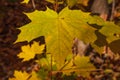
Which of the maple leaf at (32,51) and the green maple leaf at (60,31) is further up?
the green maple leaf at (60,31)

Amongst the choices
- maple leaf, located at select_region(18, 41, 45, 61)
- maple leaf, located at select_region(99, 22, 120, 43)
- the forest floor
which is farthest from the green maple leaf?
the forest floor

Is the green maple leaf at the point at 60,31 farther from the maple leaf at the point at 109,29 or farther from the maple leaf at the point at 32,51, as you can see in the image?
the maple leaf at the point at 32,51

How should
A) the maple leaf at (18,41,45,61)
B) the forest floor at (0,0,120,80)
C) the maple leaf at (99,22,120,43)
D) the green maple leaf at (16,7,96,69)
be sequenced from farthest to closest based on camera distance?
the forest floor at (0,0,120,80), the maple leaf at (18,41,45,61), the maple leaf at (99,22,120,43), the green maple leaf at (16,7,96,69)

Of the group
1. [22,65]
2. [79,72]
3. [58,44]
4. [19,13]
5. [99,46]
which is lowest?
[22,65]

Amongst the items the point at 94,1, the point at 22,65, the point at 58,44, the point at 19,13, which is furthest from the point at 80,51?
the point at 58,44

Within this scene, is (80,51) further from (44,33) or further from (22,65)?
(44,33)

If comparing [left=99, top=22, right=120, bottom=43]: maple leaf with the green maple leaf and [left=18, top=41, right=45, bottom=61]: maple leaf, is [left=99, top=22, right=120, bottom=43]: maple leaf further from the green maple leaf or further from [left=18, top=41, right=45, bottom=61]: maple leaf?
[left=18, top=41, right=45, bottom=61]: maple leaf

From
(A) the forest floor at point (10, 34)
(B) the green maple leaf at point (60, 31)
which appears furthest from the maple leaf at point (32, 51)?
(A) the forest floor at point (10, 34)

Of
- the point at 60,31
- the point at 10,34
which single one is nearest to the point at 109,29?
the point at 60,31
